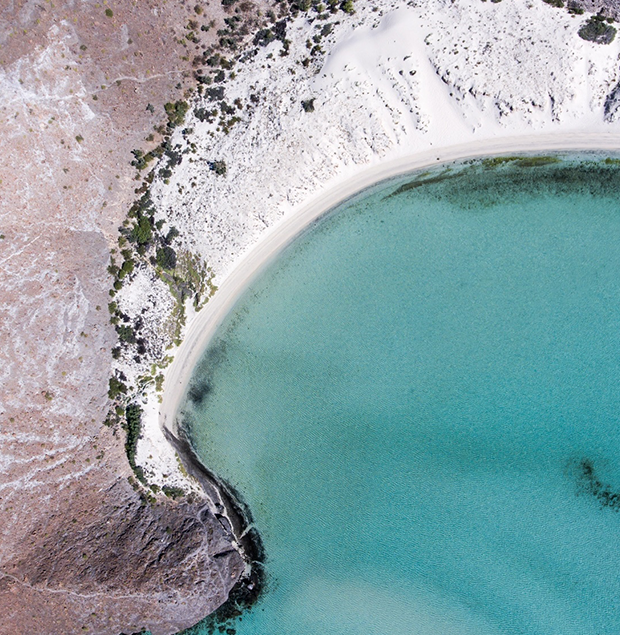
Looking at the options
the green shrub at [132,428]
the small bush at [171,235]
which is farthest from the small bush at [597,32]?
the green shrub at [132,428]

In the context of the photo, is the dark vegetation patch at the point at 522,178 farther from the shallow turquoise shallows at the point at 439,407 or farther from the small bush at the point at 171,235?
the small bush at the point at 171,235

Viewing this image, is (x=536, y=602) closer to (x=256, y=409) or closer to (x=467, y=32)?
(x=256, y=409)

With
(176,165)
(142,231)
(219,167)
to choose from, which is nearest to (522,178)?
(219,167)

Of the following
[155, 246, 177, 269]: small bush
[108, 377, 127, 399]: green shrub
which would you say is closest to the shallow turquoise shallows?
[108, 377, 127, 399]: green shrub

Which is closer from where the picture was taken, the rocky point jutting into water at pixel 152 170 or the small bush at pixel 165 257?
the rocky point jutting into water at pixel 152 170

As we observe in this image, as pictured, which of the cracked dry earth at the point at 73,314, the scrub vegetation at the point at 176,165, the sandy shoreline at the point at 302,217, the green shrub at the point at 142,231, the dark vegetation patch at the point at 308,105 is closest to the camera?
the cracked dry earth at the point at 73,314

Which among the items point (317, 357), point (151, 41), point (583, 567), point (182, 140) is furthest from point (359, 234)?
point (583, 567)

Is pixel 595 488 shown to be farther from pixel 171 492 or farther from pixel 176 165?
pixel 176 165
